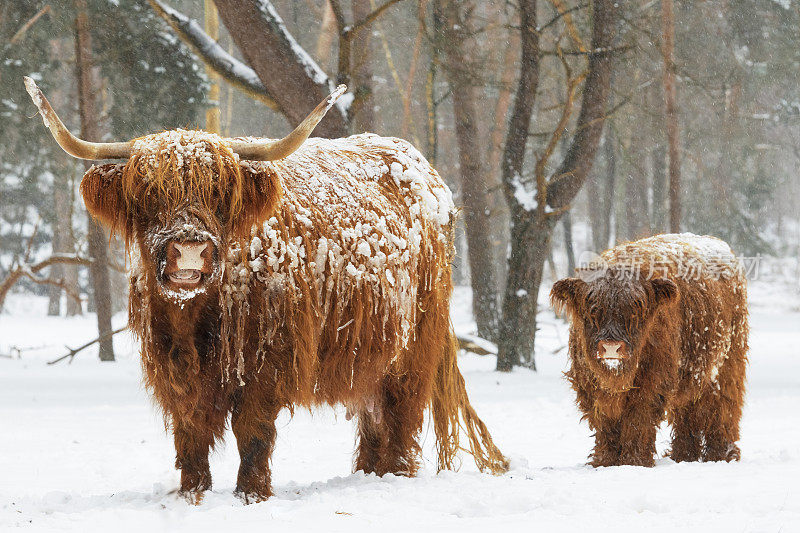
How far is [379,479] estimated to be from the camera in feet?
17.1

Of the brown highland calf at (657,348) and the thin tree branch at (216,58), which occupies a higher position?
the thin tree branch at (216,58)

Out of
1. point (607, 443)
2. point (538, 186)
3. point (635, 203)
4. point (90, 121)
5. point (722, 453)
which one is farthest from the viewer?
point (635, 203)

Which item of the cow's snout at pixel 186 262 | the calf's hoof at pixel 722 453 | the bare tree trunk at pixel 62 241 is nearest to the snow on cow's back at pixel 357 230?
the cow's snout at pixel 186 262

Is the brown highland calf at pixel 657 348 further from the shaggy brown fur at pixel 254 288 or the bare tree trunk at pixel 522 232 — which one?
the bare tree trunk at pixel 522 232

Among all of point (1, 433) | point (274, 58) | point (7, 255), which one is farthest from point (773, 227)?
point (1, 433)

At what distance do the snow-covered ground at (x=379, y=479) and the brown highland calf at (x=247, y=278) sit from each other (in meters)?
0.24

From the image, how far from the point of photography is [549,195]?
12.9 metres

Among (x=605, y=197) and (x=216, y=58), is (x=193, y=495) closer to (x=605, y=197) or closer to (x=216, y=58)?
(x=216, y=58)

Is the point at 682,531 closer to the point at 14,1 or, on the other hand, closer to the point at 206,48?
the point at 206,48

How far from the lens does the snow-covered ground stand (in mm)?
3873

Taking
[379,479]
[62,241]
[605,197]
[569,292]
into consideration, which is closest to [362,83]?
[569,292]

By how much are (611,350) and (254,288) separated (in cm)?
263

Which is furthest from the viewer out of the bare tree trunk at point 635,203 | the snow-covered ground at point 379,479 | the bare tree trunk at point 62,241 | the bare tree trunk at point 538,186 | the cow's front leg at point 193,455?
the bare tree trunk at point 635,203

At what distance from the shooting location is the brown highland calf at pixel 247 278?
169 inches
